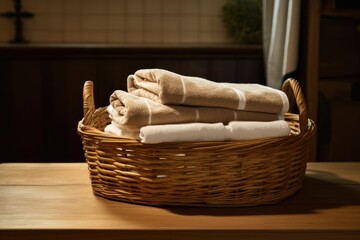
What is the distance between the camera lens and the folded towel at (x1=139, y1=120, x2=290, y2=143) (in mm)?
804

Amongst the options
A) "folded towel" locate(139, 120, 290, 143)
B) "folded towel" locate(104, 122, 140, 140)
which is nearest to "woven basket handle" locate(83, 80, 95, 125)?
"folded towel" locate(104, 122, 140, 140)

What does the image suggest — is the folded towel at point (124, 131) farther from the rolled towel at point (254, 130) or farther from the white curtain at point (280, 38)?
the white curtain at point (280, 38)

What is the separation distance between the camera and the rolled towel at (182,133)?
2.63 ft

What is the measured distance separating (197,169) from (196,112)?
10 centimetres

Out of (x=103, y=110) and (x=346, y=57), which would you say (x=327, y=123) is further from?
(x=103, y=110)

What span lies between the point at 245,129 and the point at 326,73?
1348 mm

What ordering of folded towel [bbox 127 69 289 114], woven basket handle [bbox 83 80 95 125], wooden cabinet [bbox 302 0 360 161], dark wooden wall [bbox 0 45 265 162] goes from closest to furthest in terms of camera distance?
folded towel [bbox 127 69 289 114]
woven basket handle [bbox 83 80 95 125]
wooden cabinet [bbox 302 0 360 161]
dark wooden wall [bbox 0 45 265 162]

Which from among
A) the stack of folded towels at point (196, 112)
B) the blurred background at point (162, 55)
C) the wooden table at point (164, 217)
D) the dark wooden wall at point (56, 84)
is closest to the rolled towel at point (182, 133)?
the stack of folded towels at point (196, 112)

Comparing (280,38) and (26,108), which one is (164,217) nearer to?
(280,38)

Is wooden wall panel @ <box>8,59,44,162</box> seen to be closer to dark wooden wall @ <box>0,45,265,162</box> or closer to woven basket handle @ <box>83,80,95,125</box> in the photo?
dark wooden wall @ <box>0,45,265,162</box>

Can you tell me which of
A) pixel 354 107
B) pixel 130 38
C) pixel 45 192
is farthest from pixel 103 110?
pixel 130 38

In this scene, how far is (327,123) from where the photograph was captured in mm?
2129

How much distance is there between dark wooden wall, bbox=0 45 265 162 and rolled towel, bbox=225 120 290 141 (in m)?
1.56

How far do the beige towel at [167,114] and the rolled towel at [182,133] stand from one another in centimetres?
2
